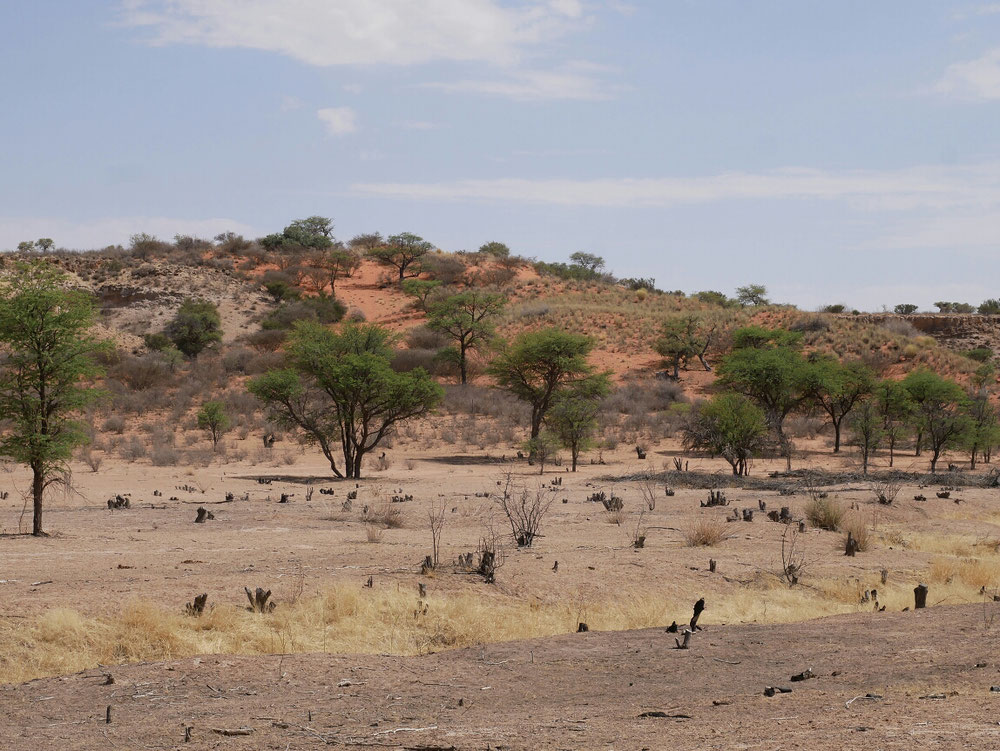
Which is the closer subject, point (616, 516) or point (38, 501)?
point (38, 501)

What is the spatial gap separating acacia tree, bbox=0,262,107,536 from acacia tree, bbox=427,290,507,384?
1522 inches

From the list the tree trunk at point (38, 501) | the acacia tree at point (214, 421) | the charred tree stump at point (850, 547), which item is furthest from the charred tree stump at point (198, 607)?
the acacia tree at point (214, 421)

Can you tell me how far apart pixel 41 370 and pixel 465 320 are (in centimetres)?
4170

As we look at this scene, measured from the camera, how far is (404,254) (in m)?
80.5

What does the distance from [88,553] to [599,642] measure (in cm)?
853

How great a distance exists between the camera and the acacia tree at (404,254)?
3155 inches

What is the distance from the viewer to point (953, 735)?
573 cm

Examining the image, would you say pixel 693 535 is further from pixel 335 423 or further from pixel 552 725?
pixel 335 423

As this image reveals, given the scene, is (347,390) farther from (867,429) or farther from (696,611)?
(696,611)

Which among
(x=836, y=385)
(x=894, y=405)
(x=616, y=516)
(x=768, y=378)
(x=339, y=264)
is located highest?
(x=339, y=264)

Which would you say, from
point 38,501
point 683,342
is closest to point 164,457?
point 38,501

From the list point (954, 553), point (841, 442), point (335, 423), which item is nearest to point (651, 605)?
point (954, 553)

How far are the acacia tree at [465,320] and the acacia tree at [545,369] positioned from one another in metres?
15.9

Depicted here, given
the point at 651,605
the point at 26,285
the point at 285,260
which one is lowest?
the point at 651,605
